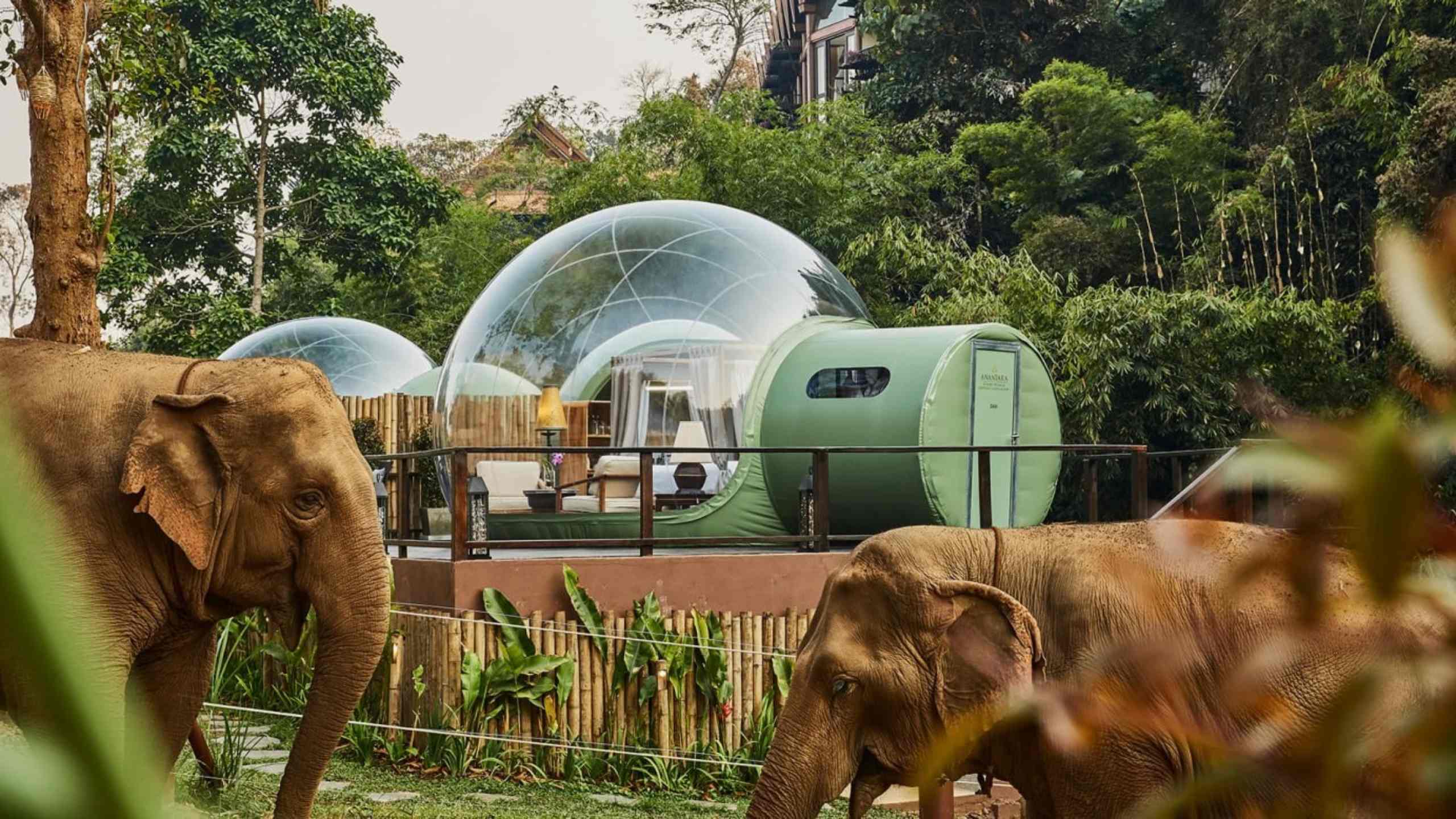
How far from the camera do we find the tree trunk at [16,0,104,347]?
9914 mm

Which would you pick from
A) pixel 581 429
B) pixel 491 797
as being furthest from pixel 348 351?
pixel 491 797

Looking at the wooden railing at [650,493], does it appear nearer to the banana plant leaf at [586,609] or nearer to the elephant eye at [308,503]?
the banana plant leaf at [586,609]

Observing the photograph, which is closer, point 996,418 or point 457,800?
point 457,800

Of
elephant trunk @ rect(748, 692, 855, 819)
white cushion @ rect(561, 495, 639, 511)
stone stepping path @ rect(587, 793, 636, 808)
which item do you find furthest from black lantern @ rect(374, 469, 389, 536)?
elephant trunk @ rect(748, 692, 855, 819)

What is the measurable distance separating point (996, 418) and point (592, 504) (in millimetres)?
4298

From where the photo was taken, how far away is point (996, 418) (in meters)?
16.2

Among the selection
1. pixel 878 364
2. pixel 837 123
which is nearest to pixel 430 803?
pixel 878 364

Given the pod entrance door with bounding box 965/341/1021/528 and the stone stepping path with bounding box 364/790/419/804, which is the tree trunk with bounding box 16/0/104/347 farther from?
the pod entrance door with bounding box 965/341/1021/528

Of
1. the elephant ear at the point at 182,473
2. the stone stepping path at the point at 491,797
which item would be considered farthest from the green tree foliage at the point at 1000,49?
the elephant ear at the point at 182,473

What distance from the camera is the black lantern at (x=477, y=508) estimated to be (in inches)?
514

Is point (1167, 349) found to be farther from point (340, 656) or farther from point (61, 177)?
point (340, 656)

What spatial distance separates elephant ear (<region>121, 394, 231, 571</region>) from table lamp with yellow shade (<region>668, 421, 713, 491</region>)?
852cm

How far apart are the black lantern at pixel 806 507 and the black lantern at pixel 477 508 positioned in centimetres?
305

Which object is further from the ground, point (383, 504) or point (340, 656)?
point (340, 656)
